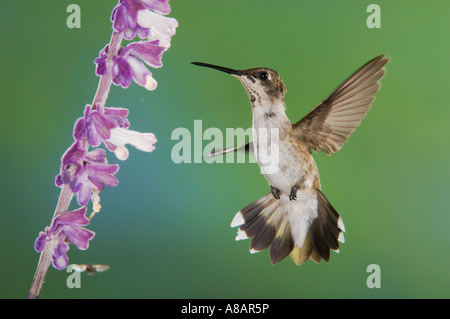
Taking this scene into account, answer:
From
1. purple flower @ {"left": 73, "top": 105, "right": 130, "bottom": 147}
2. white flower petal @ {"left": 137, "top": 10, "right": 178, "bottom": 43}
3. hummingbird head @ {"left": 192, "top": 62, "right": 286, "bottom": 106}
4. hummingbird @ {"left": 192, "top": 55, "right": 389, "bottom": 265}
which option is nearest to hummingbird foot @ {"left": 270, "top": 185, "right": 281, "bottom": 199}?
hummingbird @ {"left": 192, "top": 55, "right": 389, "bottom": 265}

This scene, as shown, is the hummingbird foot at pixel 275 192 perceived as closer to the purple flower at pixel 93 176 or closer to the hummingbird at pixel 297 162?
the hummingbird at pixel 297 162

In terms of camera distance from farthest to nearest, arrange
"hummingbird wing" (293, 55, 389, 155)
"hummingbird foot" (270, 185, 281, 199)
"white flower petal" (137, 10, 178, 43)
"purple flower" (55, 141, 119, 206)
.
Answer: "hummingbird foot" (270, 185, 281, 199) < "hummingbird wing" (293, 55, 389, 155) < "white flower petal" (137, 10, 178, 43) < "purple flower" (55, 141, 119, 206)

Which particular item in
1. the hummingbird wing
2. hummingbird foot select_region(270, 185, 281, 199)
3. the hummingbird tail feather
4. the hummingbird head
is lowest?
the hummingbird tail feather

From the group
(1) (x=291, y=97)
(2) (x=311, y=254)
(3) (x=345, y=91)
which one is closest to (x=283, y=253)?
(2) (x=311, y=254)

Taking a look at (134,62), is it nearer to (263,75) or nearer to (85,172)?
(85,172)

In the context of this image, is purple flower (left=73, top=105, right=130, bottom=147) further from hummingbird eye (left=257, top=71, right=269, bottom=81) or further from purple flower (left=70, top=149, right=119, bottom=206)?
hummingbird eye (left=257, top=71, right=269, bottom=81)

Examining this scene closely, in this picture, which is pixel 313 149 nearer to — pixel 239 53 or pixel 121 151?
pixel 121 151

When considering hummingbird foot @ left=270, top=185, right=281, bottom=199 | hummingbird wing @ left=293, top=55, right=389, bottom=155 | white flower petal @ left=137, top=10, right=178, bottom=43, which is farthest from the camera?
hummingbird foot @ left=270, top=185, right=281, bottom=199

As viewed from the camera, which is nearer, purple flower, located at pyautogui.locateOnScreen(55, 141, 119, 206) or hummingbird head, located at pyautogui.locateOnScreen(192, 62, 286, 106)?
purple flower, located at pyautogui.locateOnScreen(55, 141, 119, 206)
